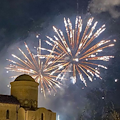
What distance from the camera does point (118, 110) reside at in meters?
99.2

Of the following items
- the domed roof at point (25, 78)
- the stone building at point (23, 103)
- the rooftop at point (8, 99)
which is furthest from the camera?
the domed roof at point (25, 78)

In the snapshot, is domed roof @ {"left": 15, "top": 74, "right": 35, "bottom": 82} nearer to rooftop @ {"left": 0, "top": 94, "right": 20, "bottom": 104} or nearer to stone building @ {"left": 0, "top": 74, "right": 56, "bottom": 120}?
stone building @ {"left": 0, "top": 74, "right": 56, "bottom": 120}

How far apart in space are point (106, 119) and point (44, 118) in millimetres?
48111

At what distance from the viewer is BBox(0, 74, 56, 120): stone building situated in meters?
54.1

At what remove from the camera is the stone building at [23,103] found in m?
54.1

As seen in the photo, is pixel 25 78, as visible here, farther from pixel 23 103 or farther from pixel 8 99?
pixel 8 99

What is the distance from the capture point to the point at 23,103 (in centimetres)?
5744

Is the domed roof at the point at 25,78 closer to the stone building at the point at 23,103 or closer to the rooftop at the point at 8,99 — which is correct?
the stone building at the point at 23,103

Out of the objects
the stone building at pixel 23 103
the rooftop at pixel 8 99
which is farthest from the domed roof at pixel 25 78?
the rooftop at pixel 8 99

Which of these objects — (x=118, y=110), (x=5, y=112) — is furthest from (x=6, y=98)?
(x=118, y=110)

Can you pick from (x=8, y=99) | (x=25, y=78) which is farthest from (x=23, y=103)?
(x=25, y=78)

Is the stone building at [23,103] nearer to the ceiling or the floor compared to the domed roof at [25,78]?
nearer to the floor

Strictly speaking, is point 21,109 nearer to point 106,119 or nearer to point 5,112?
point 5,112

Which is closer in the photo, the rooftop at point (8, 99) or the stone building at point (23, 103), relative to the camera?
the stone building at point (23, 103)
